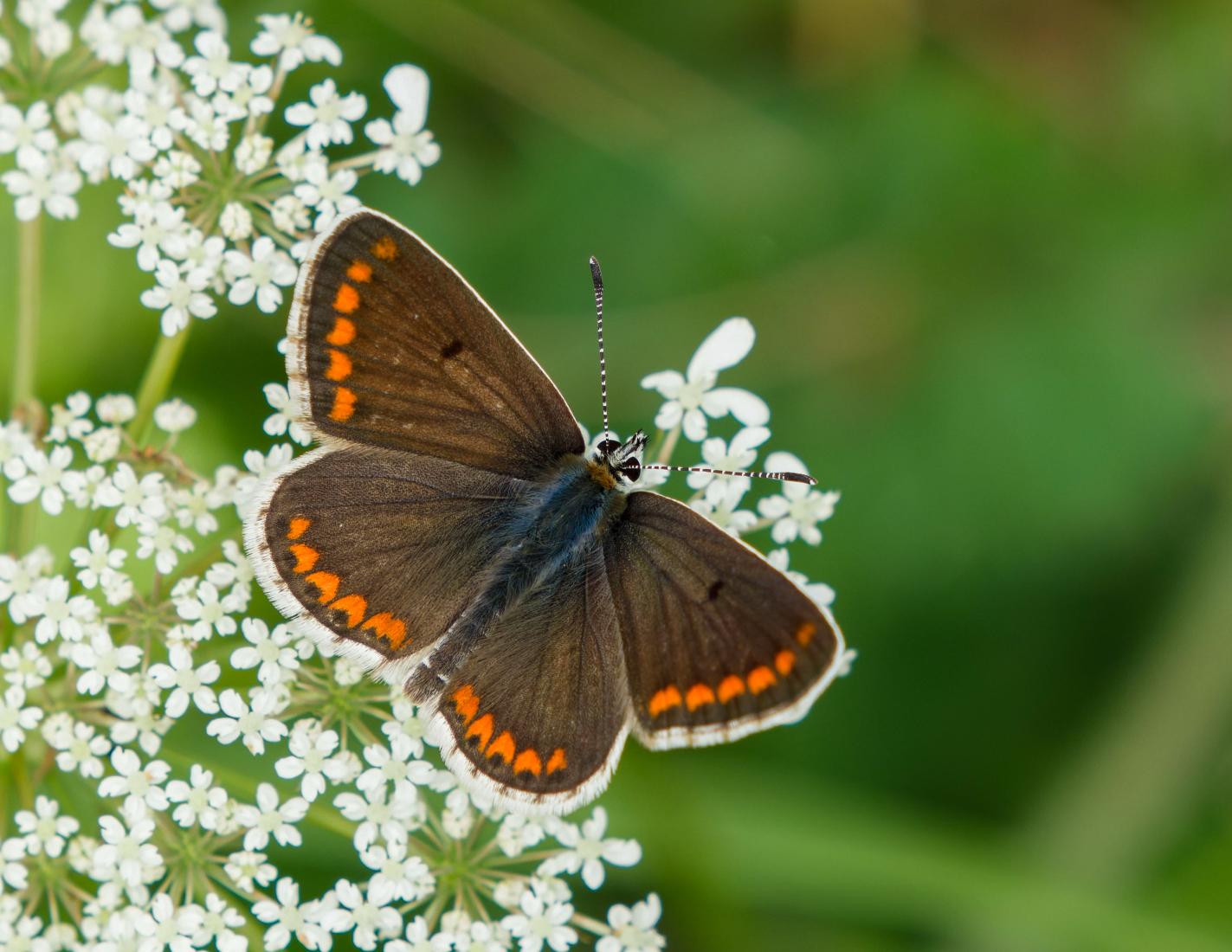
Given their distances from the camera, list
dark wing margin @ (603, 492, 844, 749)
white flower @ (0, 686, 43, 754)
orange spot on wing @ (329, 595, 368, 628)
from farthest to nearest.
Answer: white flower @ (0, 686, 43, 754) → orange spot on wing @ (329, 595, 368, 628) → dark wing margin @ (603, 492, 844, 749)

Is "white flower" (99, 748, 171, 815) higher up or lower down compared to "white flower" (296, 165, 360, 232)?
lower down

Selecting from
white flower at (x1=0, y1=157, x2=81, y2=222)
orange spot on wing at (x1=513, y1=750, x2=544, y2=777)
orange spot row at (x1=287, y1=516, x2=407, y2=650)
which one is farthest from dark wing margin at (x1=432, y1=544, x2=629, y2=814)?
white flower at (x1=0, y1=157, x2=81, y2=222)

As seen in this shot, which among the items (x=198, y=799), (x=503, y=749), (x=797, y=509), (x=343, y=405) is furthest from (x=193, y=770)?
(x=797, y=509)

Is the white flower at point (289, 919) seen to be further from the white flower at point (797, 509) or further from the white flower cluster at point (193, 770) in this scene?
the white flower at point (797, 509)

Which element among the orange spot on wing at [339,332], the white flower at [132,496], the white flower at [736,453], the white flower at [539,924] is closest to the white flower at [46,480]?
the white flower at [132,496]

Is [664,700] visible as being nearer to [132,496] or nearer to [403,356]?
[403,356]

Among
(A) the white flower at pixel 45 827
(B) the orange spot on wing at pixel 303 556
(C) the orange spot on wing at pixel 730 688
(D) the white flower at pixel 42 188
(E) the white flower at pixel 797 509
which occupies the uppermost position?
(E) the white flower at pixel 797 509

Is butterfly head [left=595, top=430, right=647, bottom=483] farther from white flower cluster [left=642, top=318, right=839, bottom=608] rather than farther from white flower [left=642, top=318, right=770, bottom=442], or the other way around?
white flower [left=642, top=318, right=770, bottom=442]
